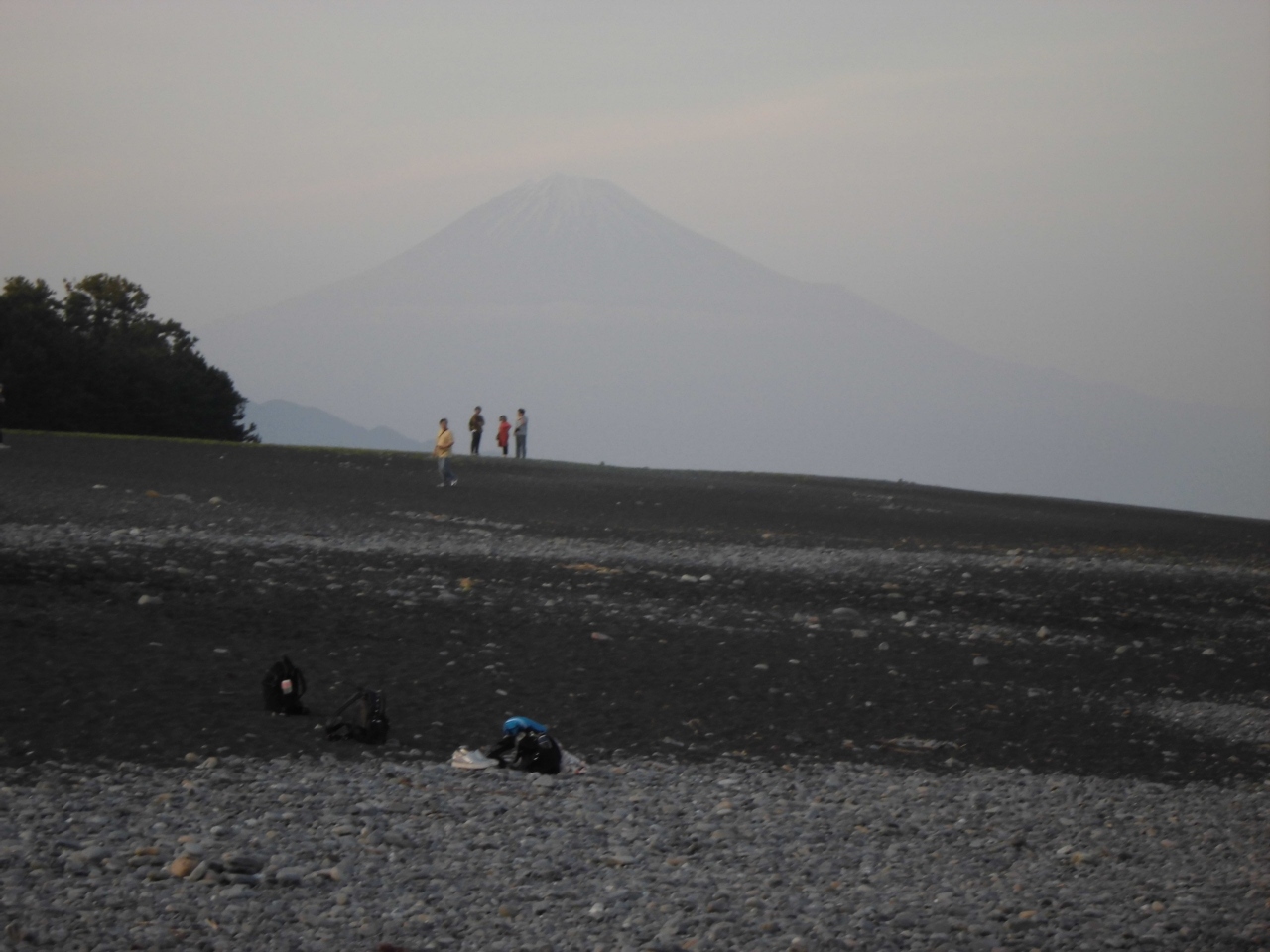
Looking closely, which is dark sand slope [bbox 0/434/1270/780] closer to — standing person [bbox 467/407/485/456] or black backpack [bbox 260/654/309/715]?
black backpack [bbox 260/654/309/715]

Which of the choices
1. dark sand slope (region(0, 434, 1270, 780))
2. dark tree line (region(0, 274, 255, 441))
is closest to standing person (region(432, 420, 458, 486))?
dark sand slope (region(0, 434, 1270, 780))

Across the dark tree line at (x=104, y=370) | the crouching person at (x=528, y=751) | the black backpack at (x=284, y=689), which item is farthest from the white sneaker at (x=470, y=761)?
the dark tree line at (x=104, y=370)

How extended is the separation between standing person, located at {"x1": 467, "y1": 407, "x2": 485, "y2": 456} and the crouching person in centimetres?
3155

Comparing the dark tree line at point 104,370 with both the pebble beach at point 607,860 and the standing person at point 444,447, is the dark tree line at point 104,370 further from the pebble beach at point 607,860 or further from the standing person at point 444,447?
the pebble beach at point 607,860

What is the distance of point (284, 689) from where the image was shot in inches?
369

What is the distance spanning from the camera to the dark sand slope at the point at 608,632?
990 centimetres

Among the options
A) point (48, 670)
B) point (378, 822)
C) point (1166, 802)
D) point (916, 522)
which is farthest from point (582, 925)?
point (916, 522)

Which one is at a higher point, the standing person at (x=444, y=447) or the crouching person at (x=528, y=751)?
the standing person at (x=444, y=447)

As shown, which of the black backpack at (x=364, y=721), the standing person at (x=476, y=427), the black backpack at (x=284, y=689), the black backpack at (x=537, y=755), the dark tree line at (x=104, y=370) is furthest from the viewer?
the dark tree line at (x=104, y=370)

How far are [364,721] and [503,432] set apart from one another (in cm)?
3441

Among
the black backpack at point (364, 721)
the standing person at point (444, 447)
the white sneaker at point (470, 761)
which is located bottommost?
the white sneaker at point (470, 761)

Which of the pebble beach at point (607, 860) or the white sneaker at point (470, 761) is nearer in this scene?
the pebble beach at point (607, 860)

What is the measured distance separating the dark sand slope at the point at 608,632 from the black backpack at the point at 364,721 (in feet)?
0.67

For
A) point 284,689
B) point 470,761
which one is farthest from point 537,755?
point 284,689
